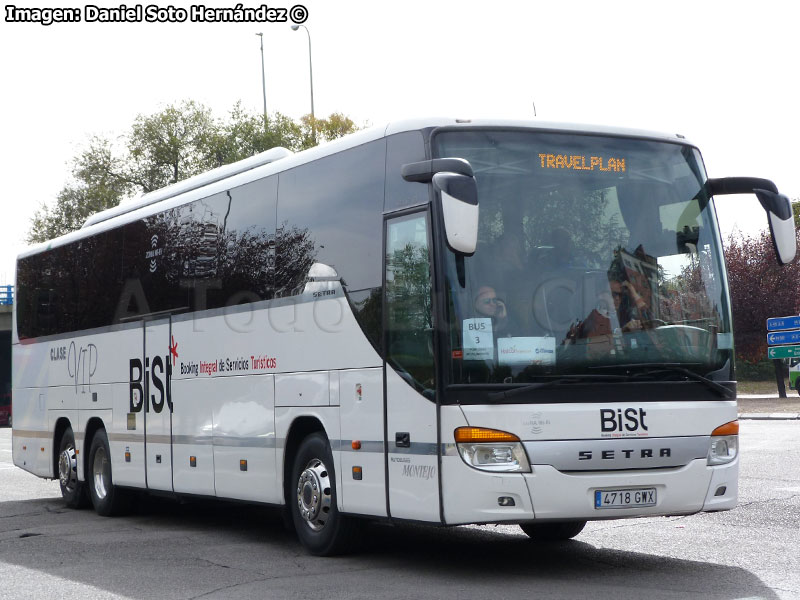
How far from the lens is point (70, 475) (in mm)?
15883

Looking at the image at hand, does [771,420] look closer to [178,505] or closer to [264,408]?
[178,505]

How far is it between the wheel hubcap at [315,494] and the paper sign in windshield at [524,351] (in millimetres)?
2389

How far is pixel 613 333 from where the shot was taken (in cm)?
884

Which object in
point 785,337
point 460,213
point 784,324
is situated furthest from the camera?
point 784,324

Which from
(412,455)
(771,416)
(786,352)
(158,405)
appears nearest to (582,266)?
(412,455)

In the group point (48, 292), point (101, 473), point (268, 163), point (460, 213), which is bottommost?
point (101, 473)

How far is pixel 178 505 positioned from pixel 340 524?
6852 millimetres

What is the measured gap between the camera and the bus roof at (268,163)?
9234mm

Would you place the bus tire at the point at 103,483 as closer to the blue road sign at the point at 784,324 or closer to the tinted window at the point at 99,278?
the tinted window at the point at 99,278

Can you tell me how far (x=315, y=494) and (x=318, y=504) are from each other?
10cm

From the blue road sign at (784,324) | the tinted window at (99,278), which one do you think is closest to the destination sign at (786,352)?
the blue road sign at (784,324)

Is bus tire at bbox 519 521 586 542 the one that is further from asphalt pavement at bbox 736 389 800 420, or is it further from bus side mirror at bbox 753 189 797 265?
asphalt pavement at bbox 736 389 800 420

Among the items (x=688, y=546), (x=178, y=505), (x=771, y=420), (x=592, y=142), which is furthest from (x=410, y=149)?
(x=771, y=420)

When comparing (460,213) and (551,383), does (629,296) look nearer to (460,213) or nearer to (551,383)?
(551,383)
